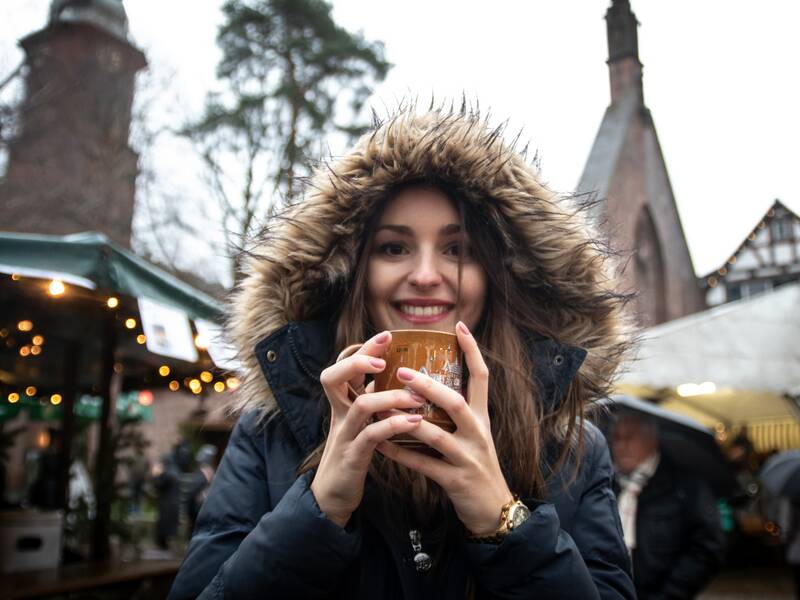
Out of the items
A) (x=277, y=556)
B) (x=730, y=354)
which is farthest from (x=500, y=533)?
(x=730, y=354)

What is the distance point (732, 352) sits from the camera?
754 centimetres

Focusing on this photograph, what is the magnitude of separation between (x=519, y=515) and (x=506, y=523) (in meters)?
0.04

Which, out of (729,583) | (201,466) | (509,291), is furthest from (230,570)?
(729,583)

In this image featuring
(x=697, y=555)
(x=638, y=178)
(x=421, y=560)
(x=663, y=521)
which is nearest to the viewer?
(x=421, y=560)

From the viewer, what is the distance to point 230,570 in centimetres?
137

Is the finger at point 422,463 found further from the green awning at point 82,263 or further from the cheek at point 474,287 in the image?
the green awning at point 82,263

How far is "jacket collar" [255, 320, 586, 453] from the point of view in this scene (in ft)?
5.30

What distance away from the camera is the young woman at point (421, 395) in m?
1.31

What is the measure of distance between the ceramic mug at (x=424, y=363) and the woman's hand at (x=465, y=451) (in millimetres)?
21

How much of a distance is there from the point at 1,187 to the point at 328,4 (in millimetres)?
9554

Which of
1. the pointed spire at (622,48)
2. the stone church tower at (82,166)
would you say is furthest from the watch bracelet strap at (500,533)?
the pointed spire at (622,48)

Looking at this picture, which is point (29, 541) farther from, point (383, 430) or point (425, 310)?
point (383, 430)

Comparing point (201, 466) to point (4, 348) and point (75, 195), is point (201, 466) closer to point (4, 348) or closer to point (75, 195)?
point (4, 348)

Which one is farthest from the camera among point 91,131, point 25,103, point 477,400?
point 91,131
